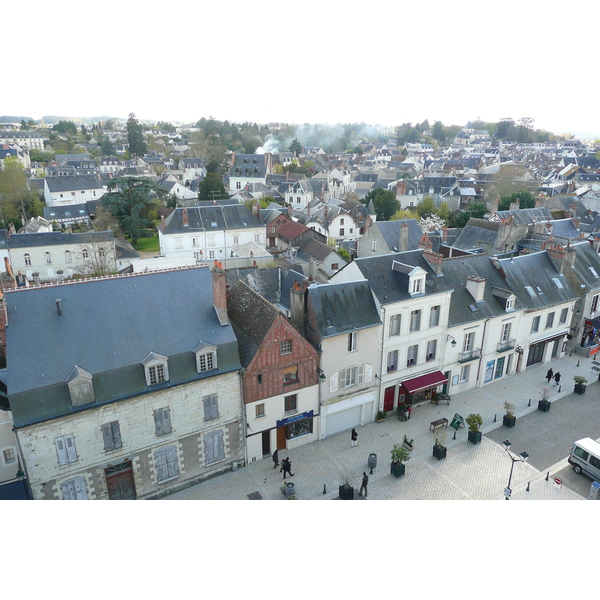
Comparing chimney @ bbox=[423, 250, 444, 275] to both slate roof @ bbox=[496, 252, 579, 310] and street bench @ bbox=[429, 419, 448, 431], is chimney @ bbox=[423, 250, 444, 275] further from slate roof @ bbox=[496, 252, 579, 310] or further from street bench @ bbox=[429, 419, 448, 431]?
street bench @ bbox=[429, 419, 448, 431]

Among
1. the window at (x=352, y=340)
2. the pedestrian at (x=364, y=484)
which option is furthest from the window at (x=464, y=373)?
the pedestrian at (x=364, y=484)

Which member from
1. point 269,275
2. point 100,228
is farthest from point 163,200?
point 269,275

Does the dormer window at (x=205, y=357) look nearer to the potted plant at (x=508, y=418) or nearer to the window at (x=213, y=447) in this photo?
the window at (x=213, y=447)

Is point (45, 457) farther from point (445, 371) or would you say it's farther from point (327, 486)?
point (445, 371)

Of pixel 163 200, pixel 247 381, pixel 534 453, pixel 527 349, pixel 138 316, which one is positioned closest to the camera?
pixel 138 316

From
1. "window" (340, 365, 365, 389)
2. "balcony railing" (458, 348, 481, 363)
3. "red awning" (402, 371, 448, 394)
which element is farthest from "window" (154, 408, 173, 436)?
"balcony railing" (458, 348, 481, 363)

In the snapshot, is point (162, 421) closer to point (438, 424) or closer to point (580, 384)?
point (438, 424)

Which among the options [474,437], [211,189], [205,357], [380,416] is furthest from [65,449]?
[211,189]
